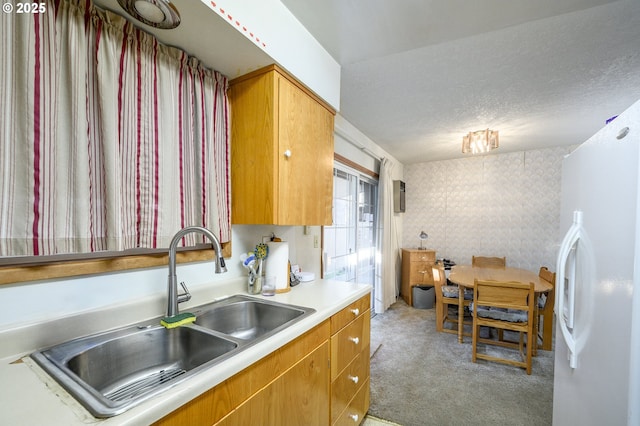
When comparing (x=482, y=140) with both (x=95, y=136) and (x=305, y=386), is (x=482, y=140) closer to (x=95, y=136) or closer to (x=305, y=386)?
(x=305, y=386)

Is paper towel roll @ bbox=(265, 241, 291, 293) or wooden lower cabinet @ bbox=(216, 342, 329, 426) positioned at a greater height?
paper towel roll @ bbox=(265, 241, 291, 293)

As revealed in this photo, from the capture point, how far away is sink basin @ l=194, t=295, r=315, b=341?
126 cm

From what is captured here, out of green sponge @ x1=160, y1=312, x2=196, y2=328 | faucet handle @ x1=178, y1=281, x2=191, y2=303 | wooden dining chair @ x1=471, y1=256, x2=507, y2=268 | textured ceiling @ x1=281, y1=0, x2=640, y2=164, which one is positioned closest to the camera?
green sponge @ x1=160, y1=312, x2=196, y2=328

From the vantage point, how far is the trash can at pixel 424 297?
4.04 metres

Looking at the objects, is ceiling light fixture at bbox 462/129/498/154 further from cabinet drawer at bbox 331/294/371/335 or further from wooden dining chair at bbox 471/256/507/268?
cabinet drawer at bbox 331/294/371/335

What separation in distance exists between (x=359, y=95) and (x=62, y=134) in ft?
6.70

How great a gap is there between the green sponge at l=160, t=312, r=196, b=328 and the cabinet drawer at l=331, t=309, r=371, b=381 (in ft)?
2.20

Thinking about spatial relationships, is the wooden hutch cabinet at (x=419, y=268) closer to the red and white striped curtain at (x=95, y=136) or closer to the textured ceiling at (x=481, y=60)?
the textured ceiling at (x=481, y=60)

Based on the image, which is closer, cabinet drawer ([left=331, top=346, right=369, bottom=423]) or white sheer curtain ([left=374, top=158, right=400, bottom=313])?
cabinet drawer ([left=331, top=346, right=369, bottom=423])

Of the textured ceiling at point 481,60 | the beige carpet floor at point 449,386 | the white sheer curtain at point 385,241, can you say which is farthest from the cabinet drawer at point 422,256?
the textured ceiling at point 481,60

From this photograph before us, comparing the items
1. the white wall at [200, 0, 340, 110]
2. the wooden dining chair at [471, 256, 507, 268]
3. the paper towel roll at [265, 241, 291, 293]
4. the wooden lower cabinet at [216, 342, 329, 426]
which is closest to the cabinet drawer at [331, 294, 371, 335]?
the wooden lower cabinet at [216, 342, 329, 426]

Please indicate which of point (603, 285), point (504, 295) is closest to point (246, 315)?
point (603, 285)

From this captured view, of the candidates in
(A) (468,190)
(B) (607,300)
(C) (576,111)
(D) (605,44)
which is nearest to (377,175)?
(A) (468,190)

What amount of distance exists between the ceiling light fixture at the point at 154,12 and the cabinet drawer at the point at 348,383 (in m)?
1.72
